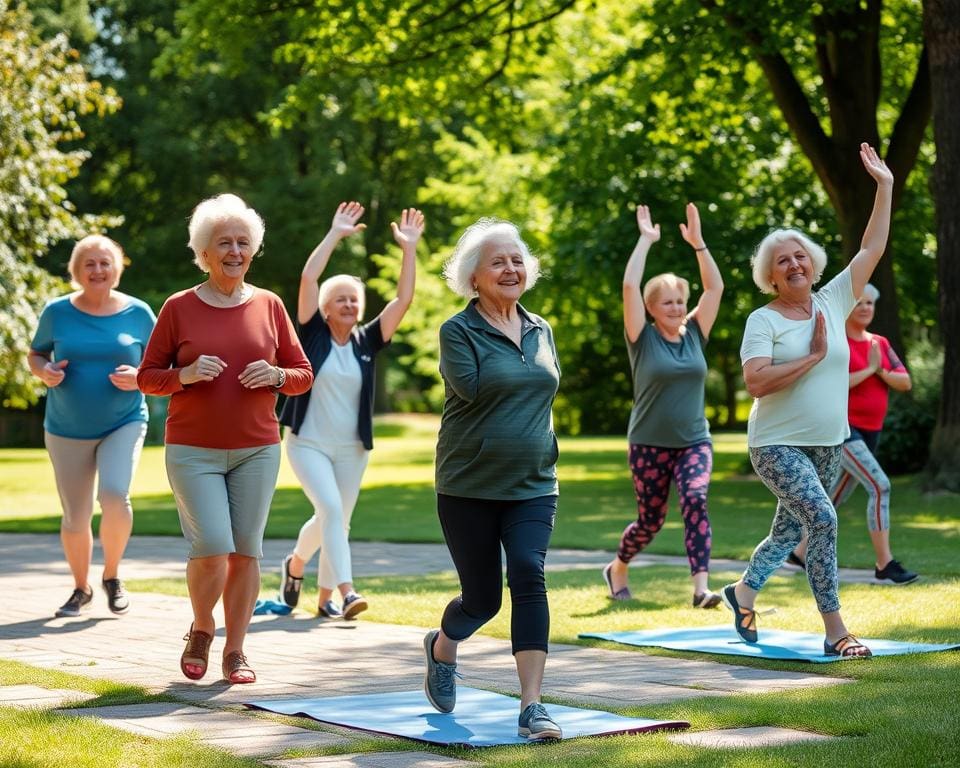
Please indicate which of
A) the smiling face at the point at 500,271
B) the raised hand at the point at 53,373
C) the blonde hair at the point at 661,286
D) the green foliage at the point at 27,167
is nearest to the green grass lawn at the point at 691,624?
the smiling face at the point at 500,271

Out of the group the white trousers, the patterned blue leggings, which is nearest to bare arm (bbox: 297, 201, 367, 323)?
the white trousers

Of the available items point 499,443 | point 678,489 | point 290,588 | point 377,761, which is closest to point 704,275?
point 678,489

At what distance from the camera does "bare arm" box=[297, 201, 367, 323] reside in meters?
8.73

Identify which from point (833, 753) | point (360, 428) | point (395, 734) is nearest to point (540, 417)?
point (395, 734)

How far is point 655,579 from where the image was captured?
11.5 meters

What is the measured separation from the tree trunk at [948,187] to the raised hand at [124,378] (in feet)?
37.1

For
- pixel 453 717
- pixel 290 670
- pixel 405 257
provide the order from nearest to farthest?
pixel 453 717, pixel 290 670, pixel 405 257

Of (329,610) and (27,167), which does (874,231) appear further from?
(27,167)

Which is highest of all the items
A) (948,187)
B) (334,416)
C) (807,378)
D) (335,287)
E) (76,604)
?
(948,187)

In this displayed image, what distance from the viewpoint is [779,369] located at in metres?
7.58

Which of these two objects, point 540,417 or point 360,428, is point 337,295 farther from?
point 540,417

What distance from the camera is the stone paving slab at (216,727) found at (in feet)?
18.1

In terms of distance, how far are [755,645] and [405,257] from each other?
8.97 feet

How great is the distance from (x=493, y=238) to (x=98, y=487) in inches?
178
